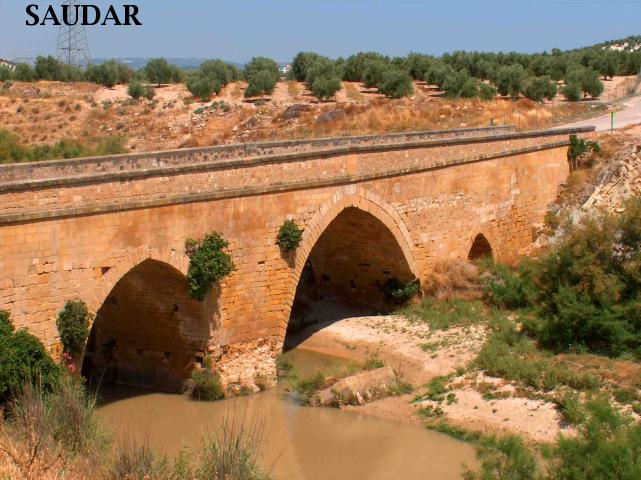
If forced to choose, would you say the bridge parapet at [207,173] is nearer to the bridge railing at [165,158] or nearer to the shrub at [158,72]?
the bridge railing at [165,158]

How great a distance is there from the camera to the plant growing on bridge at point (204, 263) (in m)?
14.3

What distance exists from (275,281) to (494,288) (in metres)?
5.80

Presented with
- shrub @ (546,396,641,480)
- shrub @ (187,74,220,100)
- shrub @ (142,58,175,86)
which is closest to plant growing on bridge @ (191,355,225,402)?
shrub @ (546,396,641,480)

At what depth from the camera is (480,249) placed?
73.5 ft

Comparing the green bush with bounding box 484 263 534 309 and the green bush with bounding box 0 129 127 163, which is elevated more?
the green bush with bounding box 0 129 127 163

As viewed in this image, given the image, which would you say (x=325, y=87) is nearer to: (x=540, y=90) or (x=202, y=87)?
(x=202, y=87)

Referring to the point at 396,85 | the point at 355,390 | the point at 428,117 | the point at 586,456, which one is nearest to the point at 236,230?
the point at 355,390

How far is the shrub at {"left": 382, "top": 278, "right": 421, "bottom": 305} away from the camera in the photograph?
20.0 m

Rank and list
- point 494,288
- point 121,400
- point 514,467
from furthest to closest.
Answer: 1. point 494,288
2. point 121,400
3. point 514,467

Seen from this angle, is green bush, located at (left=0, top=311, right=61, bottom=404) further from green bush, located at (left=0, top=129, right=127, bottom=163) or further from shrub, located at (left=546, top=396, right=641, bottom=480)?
green bush, located at (left=0, top=129, right=127, bottom=163)

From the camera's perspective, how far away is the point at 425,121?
3127 cm

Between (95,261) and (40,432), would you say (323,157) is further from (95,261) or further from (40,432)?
(40,432)

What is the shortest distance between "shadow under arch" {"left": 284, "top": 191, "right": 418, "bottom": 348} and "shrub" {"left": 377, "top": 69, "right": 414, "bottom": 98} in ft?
56.3

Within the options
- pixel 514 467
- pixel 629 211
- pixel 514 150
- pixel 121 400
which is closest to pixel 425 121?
pixel 514 150
